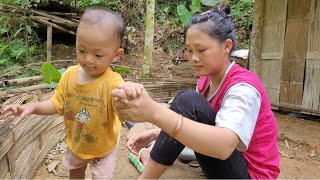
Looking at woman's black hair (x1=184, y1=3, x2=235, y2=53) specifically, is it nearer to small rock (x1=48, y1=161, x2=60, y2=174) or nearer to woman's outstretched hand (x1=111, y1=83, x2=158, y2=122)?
woman's outstretched hand (x1=111, y1=83, x2=158, y2=122)

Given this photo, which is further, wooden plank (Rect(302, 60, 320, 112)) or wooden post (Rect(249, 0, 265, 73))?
wooden post (Rect(249, 0, 265, 73))

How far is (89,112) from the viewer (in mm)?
1872

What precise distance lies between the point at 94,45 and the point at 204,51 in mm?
529

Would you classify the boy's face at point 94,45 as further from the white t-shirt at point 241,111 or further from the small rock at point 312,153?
the small rock at point 312,153

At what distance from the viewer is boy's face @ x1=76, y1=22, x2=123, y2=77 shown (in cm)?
167

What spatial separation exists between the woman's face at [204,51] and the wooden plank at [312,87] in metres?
3.84

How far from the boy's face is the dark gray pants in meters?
0.42

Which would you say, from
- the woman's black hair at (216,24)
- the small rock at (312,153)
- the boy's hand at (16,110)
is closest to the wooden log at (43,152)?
the boy's hand at (16,110)

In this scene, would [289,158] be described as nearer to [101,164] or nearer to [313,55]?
[313,55]

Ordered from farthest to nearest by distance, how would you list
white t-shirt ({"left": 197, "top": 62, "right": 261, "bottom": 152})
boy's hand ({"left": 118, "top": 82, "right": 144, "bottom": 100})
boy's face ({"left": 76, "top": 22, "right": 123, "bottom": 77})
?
boy's face ({"left": 76, "top": 22, "right": 123, "bottom": 77}) < white t-shirt ({"left": 197, "top": 62, "right": 261, "bottom": 152}) < boy's hand ({"left": 118, "top": 82, "right": 144, "bottom": 100})

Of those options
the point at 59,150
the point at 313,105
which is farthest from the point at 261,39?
the point at 59,150

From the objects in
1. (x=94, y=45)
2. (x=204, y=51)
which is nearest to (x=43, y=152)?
(x=94, y=45)

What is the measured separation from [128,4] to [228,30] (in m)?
7.67

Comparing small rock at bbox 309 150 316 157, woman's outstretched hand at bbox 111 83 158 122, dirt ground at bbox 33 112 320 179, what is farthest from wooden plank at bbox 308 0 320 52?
woman's outstretched hand at bbox 111 83 158 122
